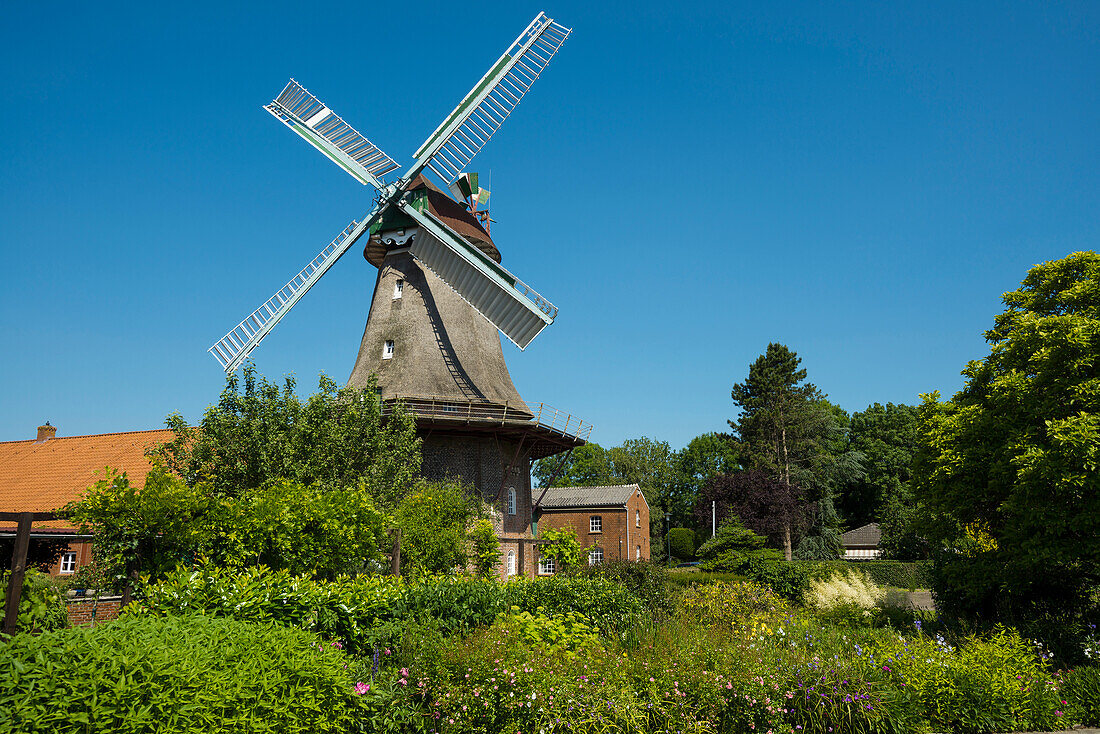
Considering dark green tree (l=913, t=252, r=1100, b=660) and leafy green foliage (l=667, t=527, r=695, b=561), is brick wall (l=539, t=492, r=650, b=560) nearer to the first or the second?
leafy green foliage (l=667, t=527, r=695, b=561)

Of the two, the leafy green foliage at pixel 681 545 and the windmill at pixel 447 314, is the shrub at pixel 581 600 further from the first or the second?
the leafy green foliage at pixel 681 545

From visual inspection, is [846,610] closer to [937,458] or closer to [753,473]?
[937,458]

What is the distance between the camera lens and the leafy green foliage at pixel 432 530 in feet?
48.6

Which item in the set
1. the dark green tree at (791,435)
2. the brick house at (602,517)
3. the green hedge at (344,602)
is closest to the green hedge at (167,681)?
the green hedge at (344,602)

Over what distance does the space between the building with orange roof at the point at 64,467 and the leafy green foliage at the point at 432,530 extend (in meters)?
10.4

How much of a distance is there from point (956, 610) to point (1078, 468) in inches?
204

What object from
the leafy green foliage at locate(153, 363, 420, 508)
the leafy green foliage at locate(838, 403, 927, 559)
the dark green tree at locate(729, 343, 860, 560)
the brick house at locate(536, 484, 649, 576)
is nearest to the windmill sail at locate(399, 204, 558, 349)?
the leafy green foliage at locate(153, 363, 420, 508)

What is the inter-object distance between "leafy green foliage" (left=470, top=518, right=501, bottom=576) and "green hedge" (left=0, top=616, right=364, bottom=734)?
12218 mm

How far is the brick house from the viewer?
4512 centimetres

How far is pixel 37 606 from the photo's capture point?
6.42 meters

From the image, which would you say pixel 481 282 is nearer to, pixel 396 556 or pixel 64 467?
pixel 396 556

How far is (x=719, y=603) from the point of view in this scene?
1308 centimetres

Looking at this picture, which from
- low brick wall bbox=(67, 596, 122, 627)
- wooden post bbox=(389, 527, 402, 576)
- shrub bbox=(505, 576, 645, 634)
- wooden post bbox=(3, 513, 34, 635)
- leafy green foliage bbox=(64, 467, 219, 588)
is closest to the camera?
wooden post bbox=(3, 513, 34, 635)

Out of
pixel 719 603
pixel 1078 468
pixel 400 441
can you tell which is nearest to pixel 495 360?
pixel 400 441
